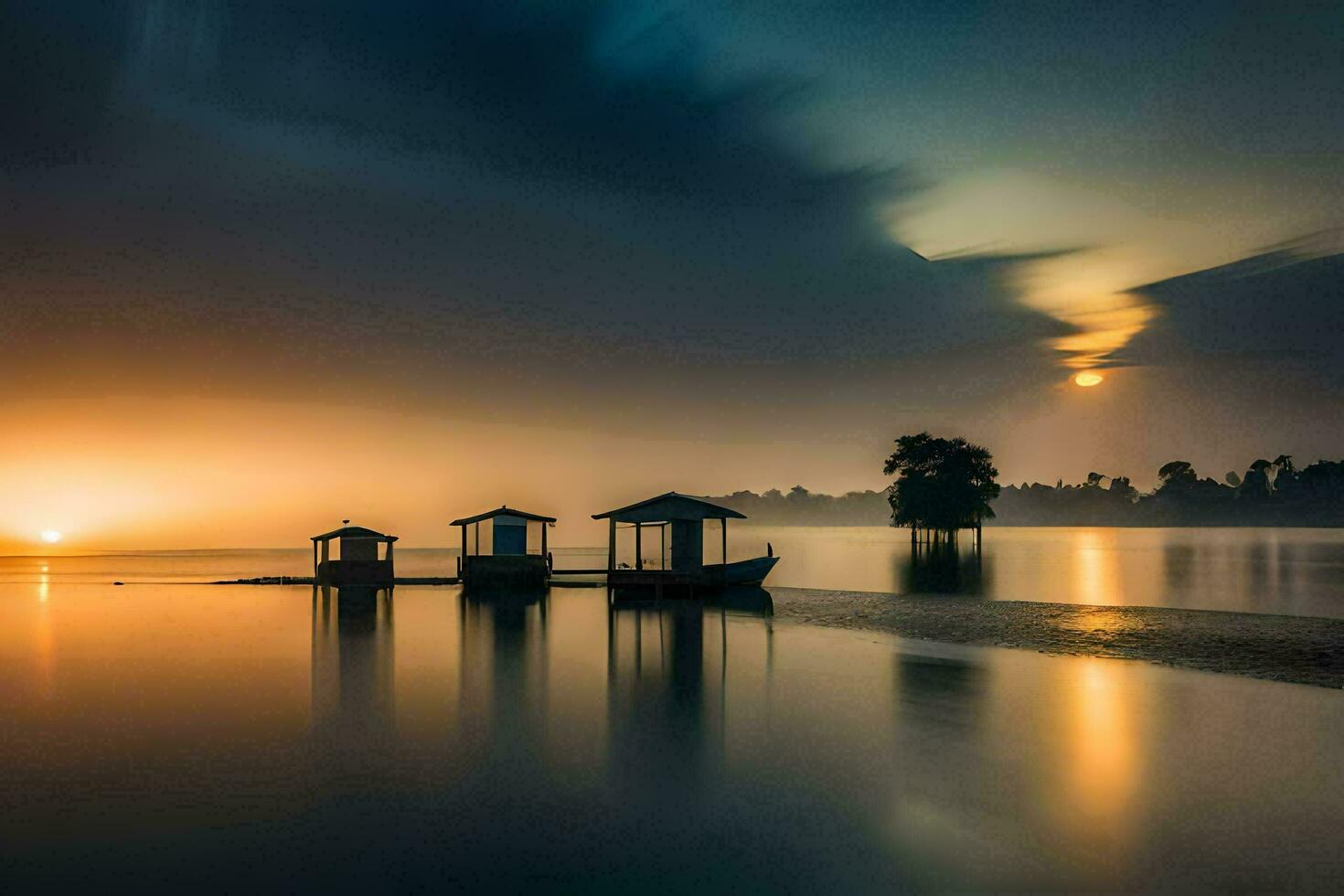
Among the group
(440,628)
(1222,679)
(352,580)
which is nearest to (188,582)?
(352,580)

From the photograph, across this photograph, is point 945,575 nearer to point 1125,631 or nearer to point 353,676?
point 1125,631

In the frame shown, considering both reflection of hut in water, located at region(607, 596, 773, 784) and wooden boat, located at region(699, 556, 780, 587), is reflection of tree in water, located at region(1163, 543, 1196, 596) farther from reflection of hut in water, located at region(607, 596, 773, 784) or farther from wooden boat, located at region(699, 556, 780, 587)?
reflection of hut in water, located at region(607, 596, 773, 784)

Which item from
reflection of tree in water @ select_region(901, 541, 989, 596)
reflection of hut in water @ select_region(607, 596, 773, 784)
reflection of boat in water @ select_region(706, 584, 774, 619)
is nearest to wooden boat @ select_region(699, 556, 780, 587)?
reflection of boat in water @ select_region(706, 584, 774, 619)

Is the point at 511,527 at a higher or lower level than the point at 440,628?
higher

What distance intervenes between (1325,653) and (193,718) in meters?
32.5

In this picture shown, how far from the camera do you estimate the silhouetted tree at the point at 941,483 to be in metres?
128

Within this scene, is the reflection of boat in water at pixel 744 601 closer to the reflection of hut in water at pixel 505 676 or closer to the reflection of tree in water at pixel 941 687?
the reflection of hut in water at pixel 505 676

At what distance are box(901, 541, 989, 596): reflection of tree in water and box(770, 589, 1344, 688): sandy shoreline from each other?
8.78 m

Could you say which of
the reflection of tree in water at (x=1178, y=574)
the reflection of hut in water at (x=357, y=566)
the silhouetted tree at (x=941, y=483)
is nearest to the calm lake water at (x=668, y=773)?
the reflection of hut in water at (x=357, y=566)

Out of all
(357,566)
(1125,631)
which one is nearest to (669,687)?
(1125,631)

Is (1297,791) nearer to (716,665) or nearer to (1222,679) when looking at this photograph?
(1222,679)

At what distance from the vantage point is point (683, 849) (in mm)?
12336

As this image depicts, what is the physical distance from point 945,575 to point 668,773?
61477 millimetres

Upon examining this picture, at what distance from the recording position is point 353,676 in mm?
28188
